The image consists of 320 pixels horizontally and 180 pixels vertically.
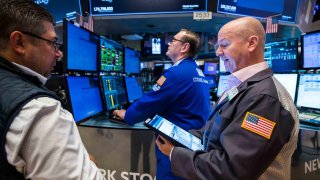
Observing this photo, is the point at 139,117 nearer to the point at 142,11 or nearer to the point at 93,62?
the point at 93,62

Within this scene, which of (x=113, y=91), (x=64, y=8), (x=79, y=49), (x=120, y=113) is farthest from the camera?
(x=64, y=8)

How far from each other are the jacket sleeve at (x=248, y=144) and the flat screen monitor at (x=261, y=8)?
7.83 ft

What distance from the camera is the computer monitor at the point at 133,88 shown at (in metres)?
2.77

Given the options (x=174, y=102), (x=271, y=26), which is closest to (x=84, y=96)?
(x=174, y=102)

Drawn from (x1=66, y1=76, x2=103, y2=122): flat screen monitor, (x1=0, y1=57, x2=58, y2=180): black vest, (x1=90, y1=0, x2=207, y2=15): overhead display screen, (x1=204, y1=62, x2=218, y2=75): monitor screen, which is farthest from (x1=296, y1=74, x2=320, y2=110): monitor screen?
(x1=204, y1=62, x2=218, y2=75): monitor screen

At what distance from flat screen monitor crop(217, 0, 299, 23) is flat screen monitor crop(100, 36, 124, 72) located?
1.37m

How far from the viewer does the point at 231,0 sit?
319 cm

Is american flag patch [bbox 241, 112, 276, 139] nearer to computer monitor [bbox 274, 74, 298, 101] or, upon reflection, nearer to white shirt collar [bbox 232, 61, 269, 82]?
white shirt collar [bbox 232, 61, 269, 82]

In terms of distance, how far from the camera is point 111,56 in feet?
7.94

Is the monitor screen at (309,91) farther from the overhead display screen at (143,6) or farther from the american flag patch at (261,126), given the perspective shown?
the american flag patch at (261,126)

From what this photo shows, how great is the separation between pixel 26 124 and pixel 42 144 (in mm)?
63

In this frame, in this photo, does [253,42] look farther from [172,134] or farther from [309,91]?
[309,91]

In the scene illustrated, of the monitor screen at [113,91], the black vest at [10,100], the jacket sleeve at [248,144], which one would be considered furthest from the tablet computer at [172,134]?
the monitor screen at [113,91]

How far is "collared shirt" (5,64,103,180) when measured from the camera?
2.07 feet
